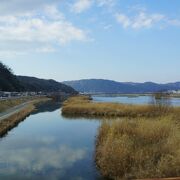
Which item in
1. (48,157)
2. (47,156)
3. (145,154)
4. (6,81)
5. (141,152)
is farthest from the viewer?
(6,81)

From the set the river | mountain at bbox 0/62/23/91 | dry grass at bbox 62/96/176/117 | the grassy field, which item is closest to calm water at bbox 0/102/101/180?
the river

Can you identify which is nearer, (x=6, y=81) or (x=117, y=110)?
(x=117, y=110)

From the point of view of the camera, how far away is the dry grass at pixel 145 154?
13.3 m

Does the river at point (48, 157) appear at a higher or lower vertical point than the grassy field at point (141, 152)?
lower

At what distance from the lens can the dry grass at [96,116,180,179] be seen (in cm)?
1328

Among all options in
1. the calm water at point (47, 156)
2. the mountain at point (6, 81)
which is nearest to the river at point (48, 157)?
the calm water at point (47, 156)

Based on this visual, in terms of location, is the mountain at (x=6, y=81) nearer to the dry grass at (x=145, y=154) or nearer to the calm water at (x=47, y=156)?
the calm water at (x=47, y=156)

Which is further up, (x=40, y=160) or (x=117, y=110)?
(x=117, y=110)

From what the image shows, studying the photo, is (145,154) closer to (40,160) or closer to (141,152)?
(141,152)

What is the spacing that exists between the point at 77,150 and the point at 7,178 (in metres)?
7.09

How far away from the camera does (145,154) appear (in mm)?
15523

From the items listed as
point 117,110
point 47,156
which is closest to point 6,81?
point 117,110

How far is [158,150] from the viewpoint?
51.6ft

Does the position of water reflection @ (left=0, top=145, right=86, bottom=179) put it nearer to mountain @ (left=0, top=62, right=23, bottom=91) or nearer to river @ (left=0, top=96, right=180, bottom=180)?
river @ (left=0, top=96, right=180, bottom=180)
